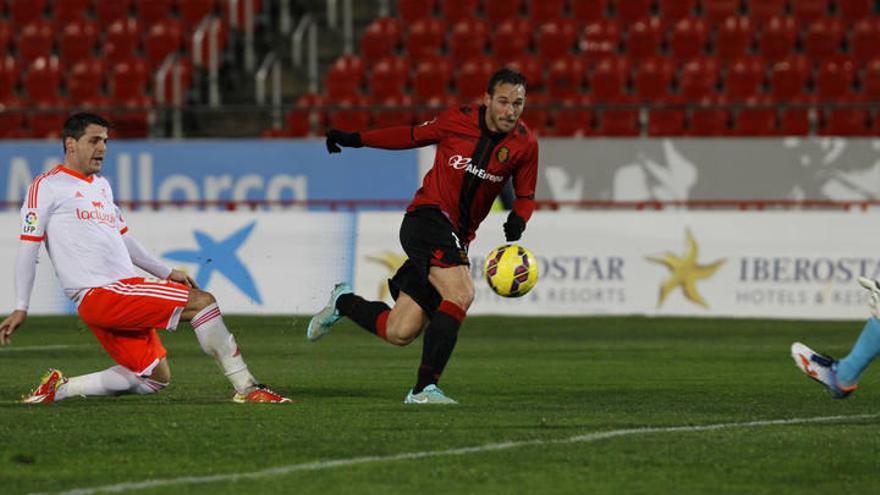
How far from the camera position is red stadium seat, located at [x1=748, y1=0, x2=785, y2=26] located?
23656 millimetres

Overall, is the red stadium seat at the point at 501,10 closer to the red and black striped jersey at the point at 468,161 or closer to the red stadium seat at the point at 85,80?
the red stadium seat at the point at 85,80

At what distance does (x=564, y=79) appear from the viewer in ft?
76.4

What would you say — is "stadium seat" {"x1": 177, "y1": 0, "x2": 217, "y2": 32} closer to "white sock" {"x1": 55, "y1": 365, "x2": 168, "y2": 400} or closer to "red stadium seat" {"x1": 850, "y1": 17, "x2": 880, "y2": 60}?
"red stadium seat" {"x1": 850, "y1": 17, "x2": 880, "y2": 60}

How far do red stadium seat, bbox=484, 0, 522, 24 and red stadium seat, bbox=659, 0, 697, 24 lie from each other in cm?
213

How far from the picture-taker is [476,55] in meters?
24.1

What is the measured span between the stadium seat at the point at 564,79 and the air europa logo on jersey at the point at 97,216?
14.2 metres

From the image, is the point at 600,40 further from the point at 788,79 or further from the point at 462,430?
the point at 462,430

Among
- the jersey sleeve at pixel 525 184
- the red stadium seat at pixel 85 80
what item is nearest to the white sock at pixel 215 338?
the jersey sleeve at pixel 525 184

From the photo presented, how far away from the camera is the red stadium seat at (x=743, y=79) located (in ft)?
74.5

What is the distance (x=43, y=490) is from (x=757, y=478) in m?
2.78

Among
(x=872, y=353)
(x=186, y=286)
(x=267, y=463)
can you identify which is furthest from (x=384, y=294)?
(x=267, y=463)

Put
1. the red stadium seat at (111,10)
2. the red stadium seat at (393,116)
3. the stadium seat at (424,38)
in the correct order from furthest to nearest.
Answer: the red stadium seat at (111,10), the stadium seat at (424,38), the red stadium seat at (393,116)

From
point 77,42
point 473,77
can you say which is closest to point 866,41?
point 473,77

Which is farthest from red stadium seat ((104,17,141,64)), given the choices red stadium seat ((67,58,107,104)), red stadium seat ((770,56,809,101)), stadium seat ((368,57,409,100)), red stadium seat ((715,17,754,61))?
red stadium seat ((770,56,809,101))
